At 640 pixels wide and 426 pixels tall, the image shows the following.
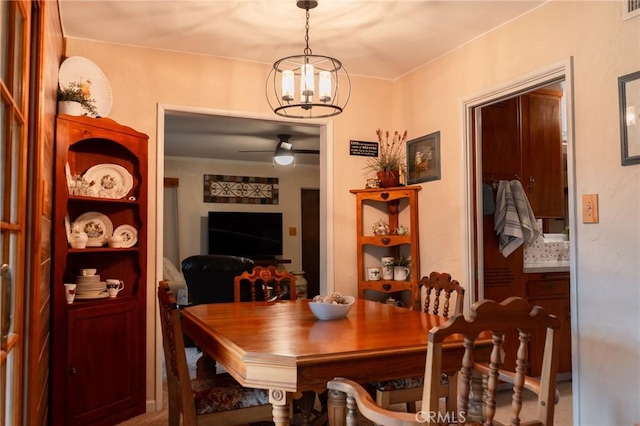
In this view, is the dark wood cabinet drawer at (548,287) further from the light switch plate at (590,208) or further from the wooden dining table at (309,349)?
the wooden dining table at (309,349)

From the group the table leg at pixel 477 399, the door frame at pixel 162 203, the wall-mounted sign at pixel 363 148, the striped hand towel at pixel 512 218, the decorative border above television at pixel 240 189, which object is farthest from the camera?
the decorative border above television at pixel 240 189

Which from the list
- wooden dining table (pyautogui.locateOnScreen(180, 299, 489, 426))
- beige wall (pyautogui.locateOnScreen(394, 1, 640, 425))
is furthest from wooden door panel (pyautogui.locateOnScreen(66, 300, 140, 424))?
beige wall (pyautogui.locateOnScreen(394, 1, 640, 425))

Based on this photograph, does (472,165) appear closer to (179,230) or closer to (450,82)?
(450,82)

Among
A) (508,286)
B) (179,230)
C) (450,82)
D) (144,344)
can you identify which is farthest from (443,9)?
(179,230)

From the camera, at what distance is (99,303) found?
9.42ft

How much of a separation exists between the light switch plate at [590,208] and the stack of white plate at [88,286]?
107 inches

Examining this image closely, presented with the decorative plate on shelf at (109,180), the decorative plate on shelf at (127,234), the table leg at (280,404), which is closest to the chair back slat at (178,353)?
the table leg at (280,404)

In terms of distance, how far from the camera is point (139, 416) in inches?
121

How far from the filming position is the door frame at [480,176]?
8.07 ft

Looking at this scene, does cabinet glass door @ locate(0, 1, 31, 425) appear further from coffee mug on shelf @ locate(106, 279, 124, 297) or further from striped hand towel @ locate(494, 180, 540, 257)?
striped hand towel @ locate(494, 180, 540, 257)

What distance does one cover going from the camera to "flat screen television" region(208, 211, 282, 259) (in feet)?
24.4

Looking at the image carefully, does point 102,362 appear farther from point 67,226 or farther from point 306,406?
point 306,406

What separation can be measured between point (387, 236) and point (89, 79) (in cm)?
232

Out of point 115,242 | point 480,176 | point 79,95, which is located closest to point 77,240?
point 115,242
